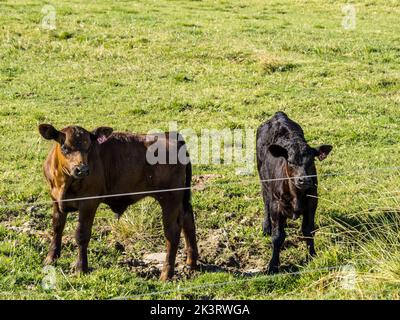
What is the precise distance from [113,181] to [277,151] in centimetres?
201

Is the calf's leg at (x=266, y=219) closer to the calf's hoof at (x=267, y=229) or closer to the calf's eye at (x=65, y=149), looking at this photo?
the calf's hoof at (x=267, y=229)

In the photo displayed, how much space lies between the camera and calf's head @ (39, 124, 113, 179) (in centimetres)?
801

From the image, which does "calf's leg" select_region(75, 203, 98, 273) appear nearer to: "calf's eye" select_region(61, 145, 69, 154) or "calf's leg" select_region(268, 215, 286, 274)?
"calf's eye" select_region(61, 145, 69, 154)

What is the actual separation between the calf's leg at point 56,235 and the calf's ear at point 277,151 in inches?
101

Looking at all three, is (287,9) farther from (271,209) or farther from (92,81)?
(271,209)

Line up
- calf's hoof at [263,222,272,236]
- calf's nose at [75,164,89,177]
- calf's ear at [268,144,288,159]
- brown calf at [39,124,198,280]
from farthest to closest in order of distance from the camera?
calf's hoof at [263,222,272,236] < calf's ear at [268,144,288,159] < brown calf at [39,124,198,280] < calf's nose at [75,164,89,177]

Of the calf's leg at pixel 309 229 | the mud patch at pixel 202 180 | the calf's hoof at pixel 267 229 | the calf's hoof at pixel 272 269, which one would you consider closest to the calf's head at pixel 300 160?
the calf's leg at pixel 309 229

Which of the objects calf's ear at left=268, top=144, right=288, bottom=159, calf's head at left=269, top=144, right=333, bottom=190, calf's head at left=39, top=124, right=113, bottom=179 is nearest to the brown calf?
calf's head at left=39, top=124, right=113, bottom=179

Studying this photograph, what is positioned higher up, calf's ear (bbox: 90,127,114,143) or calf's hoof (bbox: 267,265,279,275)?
calf's ear (bbox: 90,127,114,143)

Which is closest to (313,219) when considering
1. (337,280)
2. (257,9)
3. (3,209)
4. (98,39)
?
(337,280)

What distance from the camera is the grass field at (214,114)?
834cm

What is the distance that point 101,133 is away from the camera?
845cm

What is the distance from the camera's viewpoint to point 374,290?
7.39 metres

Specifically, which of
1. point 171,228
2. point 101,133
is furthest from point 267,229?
point 101,133
